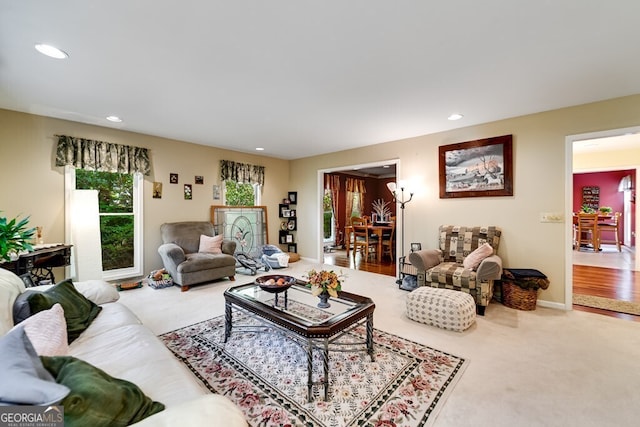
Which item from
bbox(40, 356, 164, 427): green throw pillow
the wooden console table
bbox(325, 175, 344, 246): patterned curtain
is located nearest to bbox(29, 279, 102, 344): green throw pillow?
bbox(40, 356, 164, 427): green throw pillow

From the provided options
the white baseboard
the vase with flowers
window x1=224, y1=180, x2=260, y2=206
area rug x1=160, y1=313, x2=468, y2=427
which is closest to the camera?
area rug x1=160, y1=313, x2=468, y2=427

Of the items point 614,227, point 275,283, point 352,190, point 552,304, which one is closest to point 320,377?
point 275,283

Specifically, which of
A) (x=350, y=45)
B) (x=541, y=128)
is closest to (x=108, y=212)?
(x=350, y=45)

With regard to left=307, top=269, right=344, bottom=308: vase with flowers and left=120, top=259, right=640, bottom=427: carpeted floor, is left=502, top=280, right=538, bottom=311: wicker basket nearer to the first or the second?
left=120, top=259, right=640, bottom=427: carpeted floor

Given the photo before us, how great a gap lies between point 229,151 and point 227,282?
273cm

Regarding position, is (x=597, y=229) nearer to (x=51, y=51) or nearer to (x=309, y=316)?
(x=309, y=316)

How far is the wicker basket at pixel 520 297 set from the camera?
3197mm

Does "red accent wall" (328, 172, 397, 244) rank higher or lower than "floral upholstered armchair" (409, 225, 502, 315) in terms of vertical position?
higher

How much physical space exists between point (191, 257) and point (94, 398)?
12.1 feet

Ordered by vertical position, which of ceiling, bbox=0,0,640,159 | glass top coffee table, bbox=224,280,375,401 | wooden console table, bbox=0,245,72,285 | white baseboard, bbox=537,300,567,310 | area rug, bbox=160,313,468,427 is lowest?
area rug, bbox=160,313,468,427

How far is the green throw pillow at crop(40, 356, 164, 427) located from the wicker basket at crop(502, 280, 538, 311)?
3752 millimetres

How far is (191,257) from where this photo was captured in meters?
4.24

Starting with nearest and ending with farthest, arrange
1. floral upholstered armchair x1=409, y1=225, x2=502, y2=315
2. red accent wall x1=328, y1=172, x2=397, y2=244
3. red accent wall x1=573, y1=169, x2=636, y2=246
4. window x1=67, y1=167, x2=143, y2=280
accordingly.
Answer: floral upholstered armchair x1=409, y1=225, x2=502, y2=315, window x1=67, y1=167, x2=143, y2=280, red accent wall x1=573, y1=169, x2=636, y2=246, red accent wall x1=328, y1=172, x2=397, y2=244

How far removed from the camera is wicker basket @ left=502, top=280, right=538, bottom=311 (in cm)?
320
